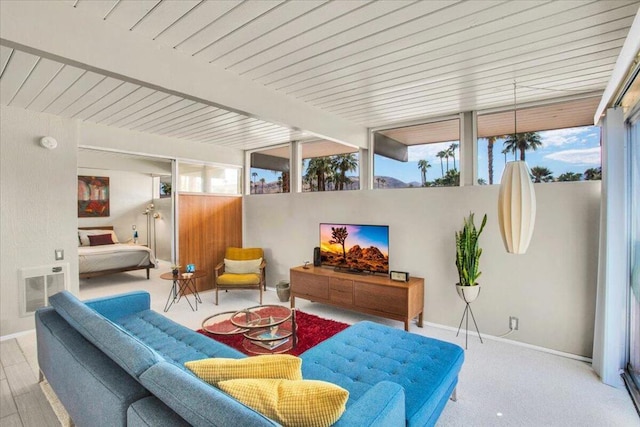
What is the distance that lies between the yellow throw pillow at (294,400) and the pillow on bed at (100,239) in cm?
708

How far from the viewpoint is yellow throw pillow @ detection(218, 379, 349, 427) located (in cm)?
110

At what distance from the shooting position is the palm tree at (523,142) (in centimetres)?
332

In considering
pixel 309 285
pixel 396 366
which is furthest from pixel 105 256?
pixel 396 366

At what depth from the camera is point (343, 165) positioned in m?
4.74

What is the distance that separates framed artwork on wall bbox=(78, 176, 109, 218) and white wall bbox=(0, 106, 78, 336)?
3.89m

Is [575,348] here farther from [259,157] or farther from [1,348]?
[1,348]

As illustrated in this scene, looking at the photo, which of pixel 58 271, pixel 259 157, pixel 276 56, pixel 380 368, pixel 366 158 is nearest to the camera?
pixel 380 368

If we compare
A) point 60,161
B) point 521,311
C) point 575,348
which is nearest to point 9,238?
point 60,161

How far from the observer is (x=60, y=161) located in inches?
148

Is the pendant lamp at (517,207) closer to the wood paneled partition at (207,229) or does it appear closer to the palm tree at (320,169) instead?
the palm tree at (320,169)

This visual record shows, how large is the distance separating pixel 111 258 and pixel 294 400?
622 centimetres

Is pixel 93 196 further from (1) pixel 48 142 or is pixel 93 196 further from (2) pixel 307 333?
(2) pixel 307 333

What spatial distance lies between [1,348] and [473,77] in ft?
17.0

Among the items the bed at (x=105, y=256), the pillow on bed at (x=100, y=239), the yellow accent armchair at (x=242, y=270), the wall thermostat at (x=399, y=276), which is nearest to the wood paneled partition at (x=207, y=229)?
the yellow accent armchair at (x=242, y=270)
